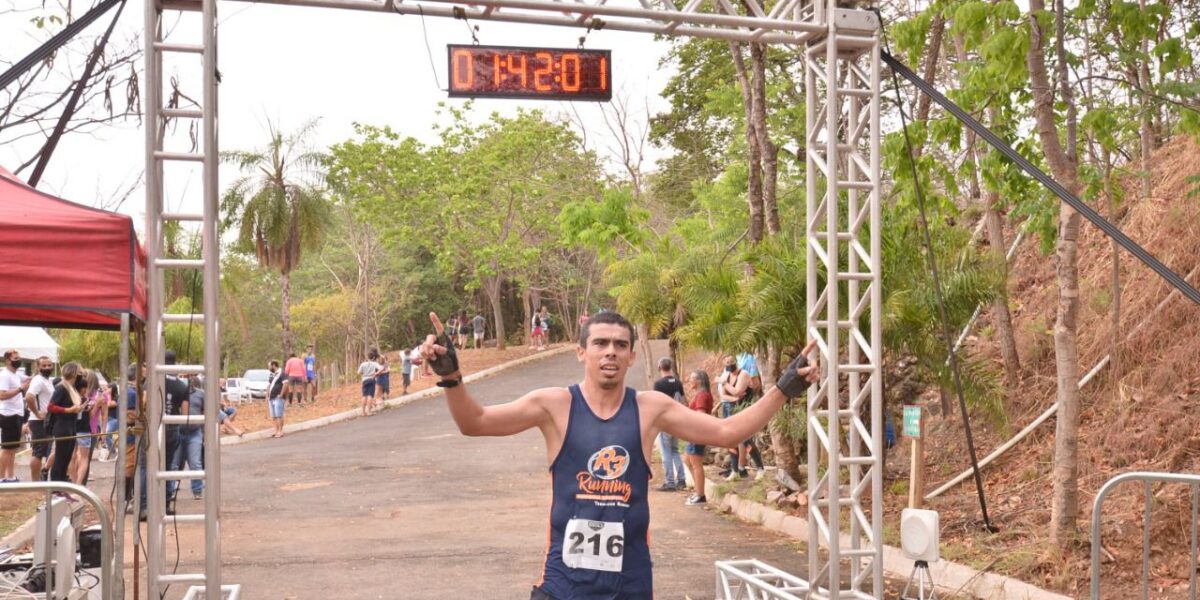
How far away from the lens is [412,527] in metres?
12.9

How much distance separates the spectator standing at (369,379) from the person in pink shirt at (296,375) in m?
2.46

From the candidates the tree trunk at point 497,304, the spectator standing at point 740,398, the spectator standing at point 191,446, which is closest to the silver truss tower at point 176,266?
the spectator standing at point 191,446

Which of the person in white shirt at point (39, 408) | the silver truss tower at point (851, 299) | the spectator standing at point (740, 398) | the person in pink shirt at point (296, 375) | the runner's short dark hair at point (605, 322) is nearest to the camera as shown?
the runner's short dark hair at point (605, 322)

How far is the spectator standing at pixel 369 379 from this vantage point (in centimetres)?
2778

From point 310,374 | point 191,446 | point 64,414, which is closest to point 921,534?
point 191,446

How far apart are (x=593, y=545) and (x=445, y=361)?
2.96 ft

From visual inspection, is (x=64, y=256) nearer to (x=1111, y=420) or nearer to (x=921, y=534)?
(x=921, y=534)

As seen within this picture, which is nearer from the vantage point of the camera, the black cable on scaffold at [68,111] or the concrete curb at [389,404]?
the black cable on scaffold at [68,111]

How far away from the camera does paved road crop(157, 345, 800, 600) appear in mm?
9891

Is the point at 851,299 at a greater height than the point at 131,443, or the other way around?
the point at 851,299

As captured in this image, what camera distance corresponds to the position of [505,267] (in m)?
40.4

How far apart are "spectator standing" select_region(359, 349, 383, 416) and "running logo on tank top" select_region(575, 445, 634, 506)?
79.1 feet

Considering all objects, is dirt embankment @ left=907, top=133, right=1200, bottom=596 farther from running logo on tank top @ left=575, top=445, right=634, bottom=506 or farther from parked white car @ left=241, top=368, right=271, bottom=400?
parked white car @ left=241, top=368, right=271, bottom=400

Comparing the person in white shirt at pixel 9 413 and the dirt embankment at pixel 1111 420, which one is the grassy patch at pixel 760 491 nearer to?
the dirt embankment at pixel 1111 420
